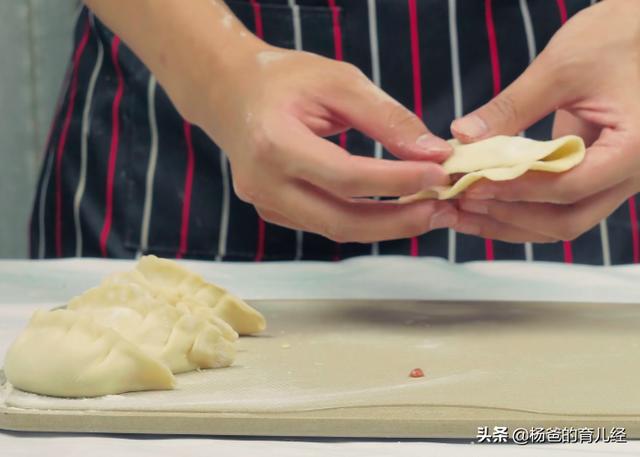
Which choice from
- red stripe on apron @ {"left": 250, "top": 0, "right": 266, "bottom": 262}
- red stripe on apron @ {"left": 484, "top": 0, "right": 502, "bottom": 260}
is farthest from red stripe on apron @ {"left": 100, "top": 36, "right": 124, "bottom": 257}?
red stripe on apron @ {"left": 484, "top": 0, "right": 502, "bottom": 260}

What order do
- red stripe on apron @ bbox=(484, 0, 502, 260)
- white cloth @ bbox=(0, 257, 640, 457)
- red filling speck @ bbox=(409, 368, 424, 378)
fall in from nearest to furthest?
red filling speck @ bbox=(409, 368, 424, 378)
white cloth @ bbox=(0, 257, 640, 457)
red stripe on apron @ bbox=(484, 0, 502, 260)

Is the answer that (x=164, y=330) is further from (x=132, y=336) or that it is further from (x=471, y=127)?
(x=471, y=127)

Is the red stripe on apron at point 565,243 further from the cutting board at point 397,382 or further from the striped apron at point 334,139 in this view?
the cutting board at point 397,382

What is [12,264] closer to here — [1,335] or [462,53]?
[1,335]

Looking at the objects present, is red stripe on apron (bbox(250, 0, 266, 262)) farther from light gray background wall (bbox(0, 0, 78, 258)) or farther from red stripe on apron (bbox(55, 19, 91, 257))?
light gray background wall (bbox(0, 0, 78, 258))

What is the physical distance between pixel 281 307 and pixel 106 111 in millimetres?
588

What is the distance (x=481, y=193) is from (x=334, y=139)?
0.50 metres

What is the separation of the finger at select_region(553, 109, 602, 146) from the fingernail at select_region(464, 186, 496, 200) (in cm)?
20

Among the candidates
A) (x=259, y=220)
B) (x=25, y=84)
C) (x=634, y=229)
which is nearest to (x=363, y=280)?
(x=259, y=220)

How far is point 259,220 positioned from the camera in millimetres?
1597

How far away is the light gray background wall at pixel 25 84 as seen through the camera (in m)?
2.29

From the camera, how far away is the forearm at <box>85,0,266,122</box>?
1.21 meters

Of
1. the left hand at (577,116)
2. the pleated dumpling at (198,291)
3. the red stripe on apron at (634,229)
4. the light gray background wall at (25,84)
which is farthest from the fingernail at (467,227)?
the light gray background wall at (25,84)

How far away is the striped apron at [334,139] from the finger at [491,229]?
37 centimetres
